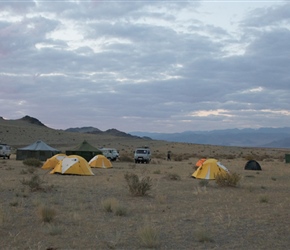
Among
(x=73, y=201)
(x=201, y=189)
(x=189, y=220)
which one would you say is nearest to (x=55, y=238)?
(x=189, y=220)

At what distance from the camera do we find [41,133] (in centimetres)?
11675

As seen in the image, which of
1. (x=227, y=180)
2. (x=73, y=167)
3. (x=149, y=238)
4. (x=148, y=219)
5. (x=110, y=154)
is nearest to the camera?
(x=149, y=238)

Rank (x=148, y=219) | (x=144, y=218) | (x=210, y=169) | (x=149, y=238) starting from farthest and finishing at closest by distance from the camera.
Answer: (x=210, y=169), (x=144, y=218), (x=148, y=219), (x=149, y=238)

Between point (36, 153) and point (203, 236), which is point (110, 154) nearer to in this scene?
point (36, 153)

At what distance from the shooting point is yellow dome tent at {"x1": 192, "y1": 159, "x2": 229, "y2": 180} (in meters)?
25.2

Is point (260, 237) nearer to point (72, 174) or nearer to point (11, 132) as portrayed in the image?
point (72, 174)

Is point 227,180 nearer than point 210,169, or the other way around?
point 227,180

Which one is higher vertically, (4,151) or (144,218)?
(4,151)

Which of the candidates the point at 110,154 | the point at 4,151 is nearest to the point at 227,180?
the point at 110,154

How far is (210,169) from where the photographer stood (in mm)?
25531

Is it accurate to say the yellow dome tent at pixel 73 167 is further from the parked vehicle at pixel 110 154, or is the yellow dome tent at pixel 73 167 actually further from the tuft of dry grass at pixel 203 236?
the parked vehicle at pixel 110 154

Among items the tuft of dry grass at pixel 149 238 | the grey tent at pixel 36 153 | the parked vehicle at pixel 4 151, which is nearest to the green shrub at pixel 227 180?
the tuft of dry grass at pixel 149 238

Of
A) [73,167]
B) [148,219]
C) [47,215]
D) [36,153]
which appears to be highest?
→ [36,153]

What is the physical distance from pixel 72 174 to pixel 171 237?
17.3 metres
